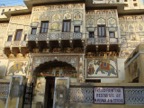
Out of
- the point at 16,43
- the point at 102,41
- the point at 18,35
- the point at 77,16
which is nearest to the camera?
the point at 102,41

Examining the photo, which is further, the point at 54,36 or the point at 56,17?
the point at 56,17

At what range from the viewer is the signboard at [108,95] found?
865cm

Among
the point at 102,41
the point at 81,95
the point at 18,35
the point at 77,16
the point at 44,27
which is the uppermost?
the point at 77,16

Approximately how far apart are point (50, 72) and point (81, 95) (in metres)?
7.33

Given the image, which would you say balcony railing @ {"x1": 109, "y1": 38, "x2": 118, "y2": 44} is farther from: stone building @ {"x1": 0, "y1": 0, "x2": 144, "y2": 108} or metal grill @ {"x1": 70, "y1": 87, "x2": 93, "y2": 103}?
metal grill @ {"x1": 70, "y1": 87, "x2": 93, "y2": 103}

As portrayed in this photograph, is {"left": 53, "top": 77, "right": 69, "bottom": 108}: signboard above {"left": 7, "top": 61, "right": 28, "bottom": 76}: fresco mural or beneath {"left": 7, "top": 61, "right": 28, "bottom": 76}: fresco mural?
beneath

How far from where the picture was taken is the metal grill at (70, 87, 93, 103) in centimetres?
876

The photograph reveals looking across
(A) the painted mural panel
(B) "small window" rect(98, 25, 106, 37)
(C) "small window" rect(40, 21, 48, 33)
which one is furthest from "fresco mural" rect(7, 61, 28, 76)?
(B) "small window" rect(98, 25, 106, 37)

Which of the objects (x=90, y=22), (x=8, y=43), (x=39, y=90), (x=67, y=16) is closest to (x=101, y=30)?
(x=90, y=22)

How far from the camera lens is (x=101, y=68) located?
15203 millimetres

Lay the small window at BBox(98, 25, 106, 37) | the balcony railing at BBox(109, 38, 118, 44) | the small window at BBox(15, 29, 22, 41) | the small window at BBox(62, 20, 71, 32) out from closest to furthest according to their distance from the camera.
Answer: the balcony railing at BBox(109, 38, 118, 44) < the small window at BBox(62, 20, 71, 32) < the small window at BBox(98, 25, 106, 37) < the small window at BBox(15, 29, 22, 41)

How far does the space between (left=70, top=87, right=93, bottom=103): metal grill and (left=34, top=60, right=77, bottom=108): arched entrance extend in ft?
20.5

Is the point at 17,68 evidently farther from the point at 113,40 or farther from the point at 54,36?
the point at 113,40

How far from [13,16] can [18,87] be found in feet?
34.9
